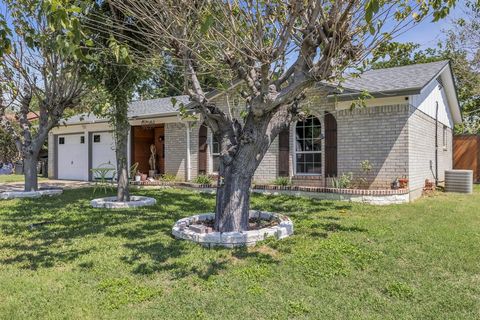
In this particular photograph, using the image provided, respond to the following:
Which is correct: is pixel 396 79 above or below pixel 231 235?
above

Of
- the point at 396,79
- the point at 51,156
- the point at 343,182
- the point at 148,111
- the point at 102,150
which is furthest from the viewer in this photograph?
the point at 51,156

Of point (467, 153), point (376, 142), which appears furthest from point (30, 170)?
point (467, 153)

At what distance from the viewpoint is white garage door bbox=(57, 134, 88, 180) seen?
63.1ft

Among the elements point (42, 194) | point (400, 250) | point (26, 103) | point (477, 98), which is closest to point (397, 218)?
point (400, 250)

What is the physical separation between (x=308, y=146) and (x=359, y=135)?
6.02 feet

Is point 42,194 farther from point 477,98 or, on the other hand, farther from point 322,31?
point 477,98

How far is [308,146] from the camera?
39.9 ft

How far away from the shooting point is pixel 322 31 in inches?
196

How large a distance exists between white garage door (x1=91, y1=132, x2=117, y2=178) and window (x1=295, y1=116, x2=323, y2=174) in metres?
9.94

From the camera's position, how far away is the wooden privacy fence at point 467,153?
1733cm

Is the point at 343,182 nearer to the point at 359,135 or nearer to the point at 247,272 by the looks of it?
the point at 359,135

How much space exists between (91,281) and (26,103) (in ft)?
33.4

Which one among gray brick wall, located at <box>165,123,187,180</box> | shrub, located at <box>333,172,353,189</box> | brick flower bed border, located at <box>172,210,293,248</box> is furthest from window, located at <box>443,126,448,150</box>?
brick flower bed border, located at <box>172,210,293,248</box>

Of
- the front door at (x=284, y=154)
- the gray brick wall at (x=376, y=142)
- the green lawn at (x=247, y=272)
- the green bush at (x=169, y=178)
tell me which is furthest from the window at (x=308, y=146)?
the green bush at (x=169, y=178)
